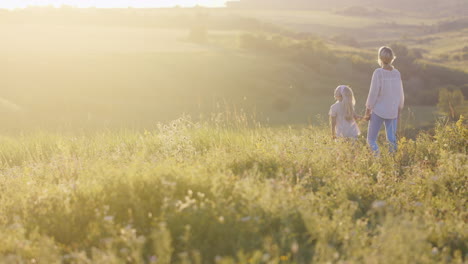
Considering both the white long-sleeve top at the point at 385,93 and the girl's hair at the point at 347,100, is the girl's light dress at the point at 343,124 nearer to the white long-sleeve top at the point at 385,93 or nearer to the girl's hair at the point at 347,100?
the girl's hair at the point at 347,100

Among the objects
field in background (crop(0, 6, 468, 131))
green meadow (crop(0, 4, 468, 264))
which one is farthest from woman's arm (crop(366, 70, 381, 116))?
field in background (crop(0, 6, 468, 131))

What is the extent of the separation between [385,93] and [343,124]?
84 centimetres

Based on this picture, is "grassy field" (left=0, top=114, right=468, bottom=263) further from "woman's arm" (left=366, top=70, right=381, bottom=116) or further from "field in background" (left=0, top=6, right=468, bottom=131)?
"field in background" (left=0, top=6, right=468, bottom=131)

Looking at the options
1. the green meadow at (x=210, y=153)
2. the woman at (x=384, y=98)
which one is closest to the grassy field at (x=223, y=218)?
the green meadow at (x=210, y=153)

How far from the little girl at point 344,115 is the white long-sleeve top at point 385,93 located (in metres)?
0.32

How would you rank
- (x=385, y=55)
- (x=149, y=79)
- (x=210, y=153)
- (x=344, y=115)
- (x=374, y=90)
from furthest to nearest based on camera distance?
(x=149, y=79) < (x=344, y=115) < (x=374, y=90) < (x=385, y=55) < (x=210, y=153)

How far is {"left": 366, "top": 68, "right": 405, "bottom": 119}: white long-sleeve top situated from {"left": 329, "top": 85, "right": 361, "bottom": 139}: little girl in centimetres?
32

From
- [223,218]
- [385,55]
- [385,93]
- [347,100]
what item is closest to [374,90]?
[385,93]

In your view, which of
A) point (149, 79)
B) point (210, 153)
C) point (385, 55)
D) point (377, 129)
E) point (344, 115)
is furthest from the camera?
point (149, 79)

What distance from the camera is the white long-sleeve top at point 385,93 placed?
25.2 ft

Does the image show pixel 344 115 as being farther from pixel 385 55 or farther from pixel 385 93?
pixel 385 55

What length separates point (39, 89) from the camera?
4144 cm

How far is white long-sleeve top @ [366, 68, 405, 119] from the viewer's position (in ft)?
25.2

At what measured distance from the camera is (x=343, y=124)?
8.08 m
